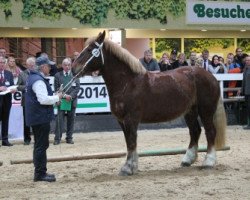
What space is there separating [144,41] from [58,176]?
46.5 ft

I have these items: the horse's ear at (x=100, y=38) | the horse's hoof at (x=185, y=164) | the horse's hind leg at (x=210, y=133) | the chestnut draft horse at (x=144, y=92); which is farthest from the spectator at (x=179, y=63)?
the horse's ear at (x=100, y=38)

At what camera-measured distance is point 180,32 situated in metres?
22.7

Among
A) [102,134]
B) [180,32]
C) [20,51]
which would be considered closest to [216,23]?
[180,32]

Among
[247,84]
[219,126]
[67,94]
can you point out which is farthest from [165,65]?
[219,126]

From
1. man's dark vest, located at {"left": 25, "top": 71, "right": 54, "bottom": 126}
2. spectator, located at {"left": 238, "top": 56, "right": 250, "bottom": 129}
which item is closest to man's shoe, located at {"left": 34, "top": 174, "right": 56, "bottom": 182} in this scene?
man's dark vest, located at {"left": 25, "top": 71, "right": 54, "bottom": 126}

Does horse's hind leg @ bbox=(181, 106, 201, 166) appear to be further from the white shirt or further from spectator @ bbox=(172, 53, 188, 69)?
spectator @ bbox=(172, 53, 188, 69)

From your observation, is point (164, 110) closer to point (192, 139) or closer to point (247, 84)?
point (192, 139)

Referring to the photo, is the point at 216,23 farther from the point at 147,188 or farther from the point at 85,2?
the point at 147,188

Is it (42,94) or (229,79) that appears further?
(229,79)

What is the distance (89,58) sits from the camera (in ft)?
28.7

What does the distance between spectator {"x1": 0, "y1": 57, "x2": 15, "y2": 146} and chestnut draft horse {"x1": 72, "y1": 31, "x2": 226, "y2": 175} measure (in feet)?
15.1

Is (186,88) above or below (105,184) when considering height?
above

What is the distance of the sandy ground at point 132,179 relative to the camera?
24.0 ft

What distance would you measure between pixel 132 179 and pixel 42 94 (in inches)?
71.9
